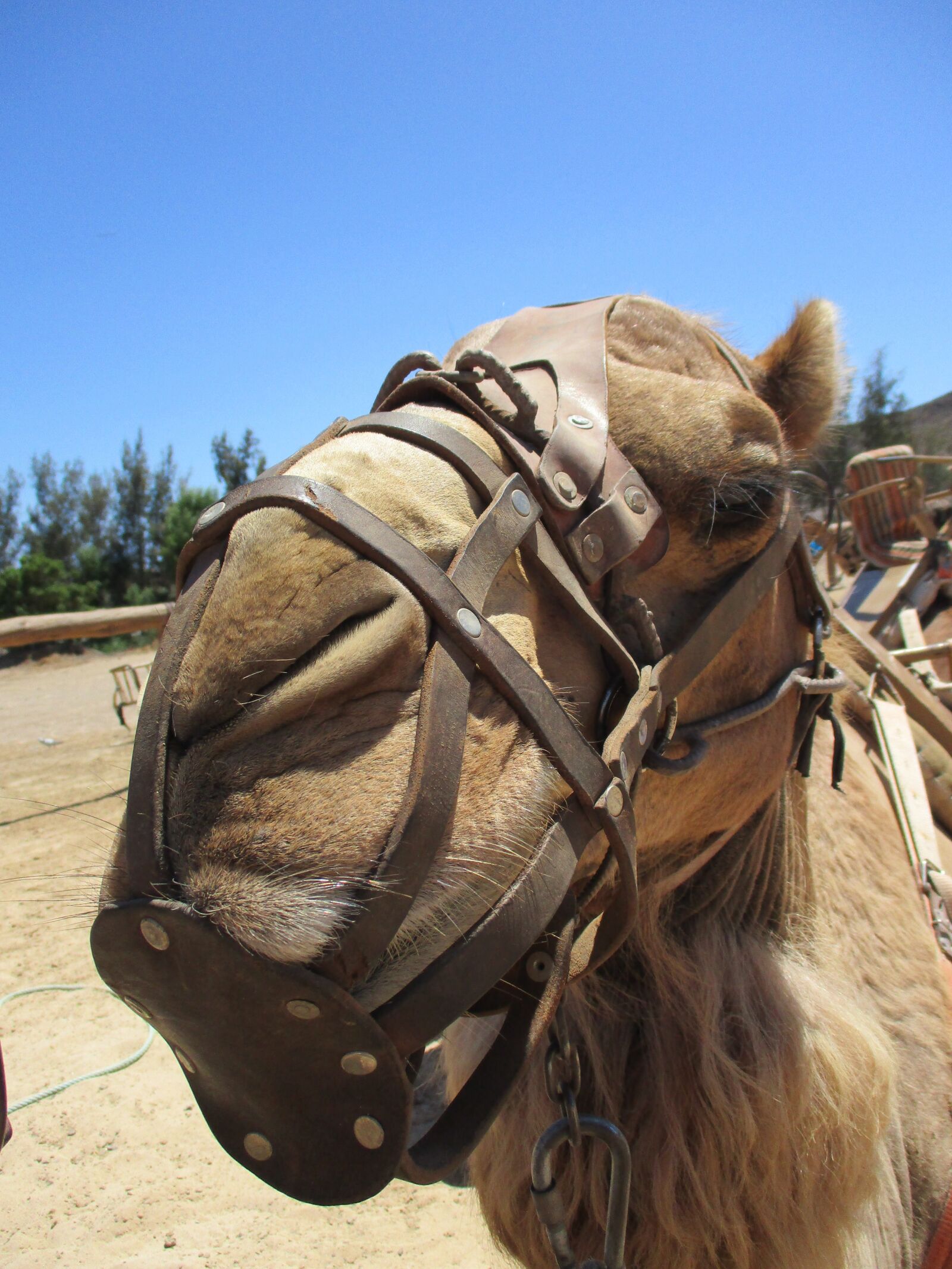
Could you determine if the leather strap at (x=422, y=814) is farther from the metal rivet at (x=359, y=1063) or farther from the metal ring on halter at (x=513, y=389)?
the metal ring on halter at (x=513, y=389)

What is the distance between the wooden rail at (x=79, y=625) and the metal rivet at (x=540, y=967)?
6.14 metres

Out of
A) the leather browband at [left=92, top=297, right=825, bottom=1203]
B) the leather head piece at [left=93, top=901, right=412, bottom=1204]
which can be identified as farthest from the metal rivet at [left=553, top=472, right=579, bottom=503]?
the leather head piece at [left=93, top=901, right=412, bottom=1204]

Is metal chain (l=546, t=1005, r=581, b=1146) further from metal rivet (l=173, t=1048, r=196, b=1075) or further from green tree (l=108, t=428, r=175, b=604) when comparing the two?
green tree (l=108, t=428, r=175, b=604)

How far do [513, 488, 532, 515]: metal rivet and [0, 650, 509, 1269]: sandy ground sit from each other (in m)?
0.88

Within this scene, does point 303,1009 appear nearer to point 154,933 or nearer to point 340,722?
point 154,933

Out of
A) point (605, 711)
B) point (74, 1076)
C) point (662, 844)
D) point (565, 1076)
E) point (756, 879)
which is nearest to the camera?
point (605, 711)

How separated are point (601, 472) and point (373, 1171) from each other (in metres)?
1.07

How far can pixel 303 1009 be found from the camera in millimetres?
957

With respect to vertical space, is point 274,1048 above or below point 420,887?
below

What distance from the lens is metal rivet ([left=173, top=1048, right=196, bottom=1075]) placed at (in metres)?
1.10

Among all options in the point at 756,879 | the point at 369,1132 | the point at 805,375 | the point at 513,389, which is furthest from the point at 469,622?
the point at 805,375

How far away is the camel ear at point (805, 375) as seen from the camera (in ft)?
6.30

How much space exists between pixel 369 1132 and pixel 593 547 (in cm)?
89

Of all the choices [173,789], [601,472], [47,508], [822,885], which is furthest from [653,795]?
[47,508]
